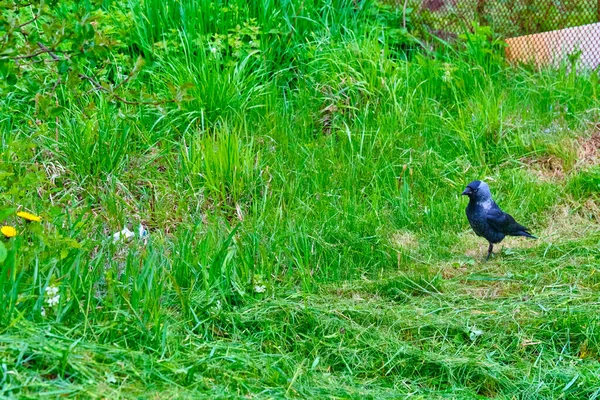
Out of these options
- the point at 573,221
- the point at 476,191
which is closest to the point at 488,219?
the point at 476,191

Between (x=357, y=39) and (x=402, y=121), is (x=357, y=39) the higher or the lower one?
the higher one

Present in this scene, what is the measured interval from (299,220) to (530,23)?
3648mm

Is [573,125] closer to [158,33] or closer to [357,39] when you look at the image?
[357,39]

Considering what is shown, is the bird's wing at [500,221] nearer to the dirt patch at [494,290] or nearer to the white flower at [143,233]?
the dirt patch at [494,290]

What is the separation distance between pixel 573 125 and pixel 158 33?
11.6 feet

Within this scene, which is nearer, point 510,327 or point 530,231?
point 510,327

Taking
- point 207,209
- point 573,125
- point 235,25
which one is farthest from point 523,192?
point 235,25

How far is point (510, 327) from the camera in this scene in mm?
4285

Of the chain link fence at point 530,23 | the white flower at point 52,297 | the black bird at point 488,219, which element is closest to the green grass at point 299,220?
the white flower at point 52,297

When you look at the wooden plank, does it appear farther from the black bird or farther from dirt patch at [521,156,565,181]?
the black bird

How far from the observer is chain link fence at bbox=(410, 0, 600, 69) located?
758 centimetres

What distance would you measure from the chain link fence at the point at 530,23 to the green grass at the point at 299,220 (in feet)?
1.10

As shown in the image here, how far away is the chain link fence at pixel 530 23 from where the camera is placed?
7578mm

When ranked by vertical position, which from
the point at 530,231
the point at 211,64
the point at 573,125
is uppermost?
the point at 211,64
